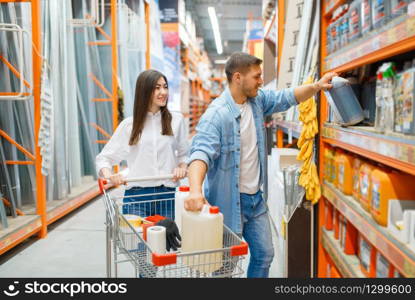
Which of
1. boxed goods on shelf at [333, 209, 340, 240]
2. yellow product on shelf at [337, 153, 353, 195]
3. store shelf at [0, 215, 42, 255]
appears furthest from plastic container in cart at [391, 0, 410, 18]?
store shelf at [0, 215, 42, 255]

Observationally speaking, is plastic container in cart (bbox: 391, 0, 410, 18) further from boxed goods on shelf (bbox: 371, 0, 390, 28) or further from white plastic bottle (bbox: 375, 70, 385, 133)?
white plastic bottle (bbox: 375, 70, 385, 133)

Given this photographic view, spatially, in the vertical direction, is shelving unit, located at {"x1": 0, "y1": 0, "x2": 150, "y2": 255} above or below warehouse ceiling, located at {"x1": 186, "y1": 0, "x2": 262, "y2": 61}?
below

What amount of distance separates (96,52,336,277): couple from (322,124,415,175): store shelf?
303 millimetres

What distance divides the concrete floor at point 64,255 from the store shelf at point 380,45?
1766mm

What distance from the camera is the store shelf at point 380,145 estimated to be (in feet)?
5.09

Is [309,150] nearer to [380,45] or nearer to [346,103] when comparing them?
[346,103]

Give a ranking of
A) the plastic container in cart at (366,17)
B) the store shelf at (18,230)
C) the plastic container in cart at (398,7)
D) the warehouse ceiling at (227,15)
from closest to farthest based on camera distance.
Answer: the plastic container in cart at (398,7) < the plastic container in cart at (366,17) < the store shelf at (18,230) < the warehouse ceiling at (227,15)

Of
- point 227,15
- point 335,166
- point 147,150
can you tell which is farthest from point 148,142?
point 227,15

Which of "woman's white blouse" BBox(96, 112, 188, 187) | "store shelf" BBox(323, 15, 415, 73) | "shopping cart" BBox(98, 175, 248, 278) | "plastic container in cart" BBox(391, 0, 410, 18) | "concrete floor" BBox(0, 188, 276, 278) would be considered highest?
"plastic container in cart" BBox(391, 0, 410, 18)

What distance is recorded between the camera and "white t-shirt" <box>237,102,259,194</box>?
98.4 inches

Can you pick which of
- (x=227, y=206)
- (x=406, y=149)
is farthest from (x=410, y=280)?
(x=227, y=206)

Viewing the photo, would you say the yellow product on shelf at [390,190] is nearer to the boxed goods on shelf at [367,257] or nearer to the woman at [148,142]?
the boxed goods on shelf at [367,257]

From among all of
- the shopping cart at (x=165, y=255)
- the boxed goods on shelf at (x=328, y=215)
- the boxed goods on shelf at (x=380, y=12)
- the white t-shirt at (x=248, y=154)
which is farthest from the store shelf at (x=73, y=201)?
the boxed goods on shelf at (x=380, y=12)

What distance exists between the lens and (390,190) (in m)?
1.86
